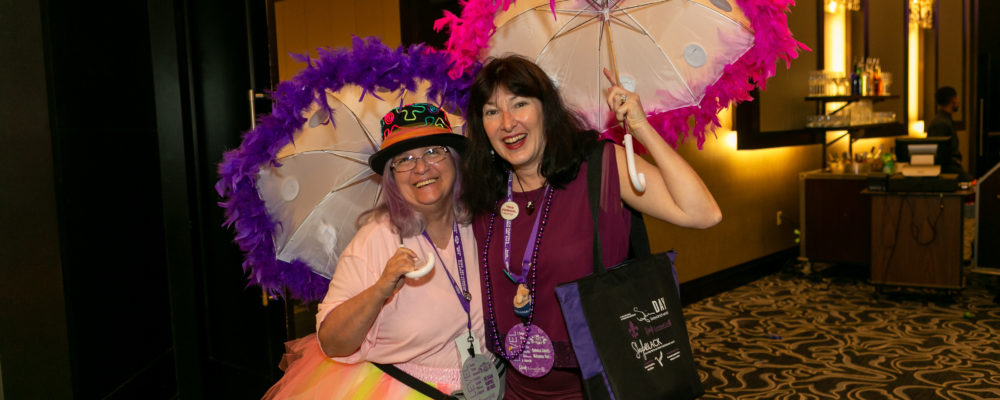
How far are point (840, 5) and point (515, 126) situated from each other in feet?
22.8

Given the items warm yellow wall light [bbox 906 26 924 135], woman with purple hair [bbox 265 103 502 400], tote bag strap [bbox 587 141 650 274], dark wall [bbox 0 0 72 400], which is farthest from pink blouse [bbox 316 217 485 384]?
warm yellow wall light [bbox 906 26 924 135]

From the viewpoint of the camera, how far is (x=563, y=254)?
164 cm

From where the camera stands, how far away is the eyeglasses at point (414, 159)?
1825 millimetres

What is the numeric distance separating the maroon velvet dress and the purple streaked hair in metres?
0.21

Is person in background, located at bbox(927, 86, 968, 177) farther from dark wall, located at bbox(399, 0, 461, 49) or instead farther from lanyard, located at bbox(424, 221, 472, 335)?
lanyard, located at bbox(424, 221, 472, 335)

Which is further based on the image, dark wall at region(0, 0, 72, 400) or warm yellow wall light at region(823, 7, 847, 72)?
warm yellow wall light at region(823, 7, 847, 72)

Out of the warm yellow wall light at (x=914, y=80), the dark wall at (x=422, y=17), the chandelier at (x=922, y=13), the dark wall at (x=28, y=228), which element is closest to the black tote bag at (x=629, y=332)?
the dark wall at (x=28, y=228)

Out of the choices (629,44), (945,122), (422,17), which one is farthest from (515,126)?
(945,122)

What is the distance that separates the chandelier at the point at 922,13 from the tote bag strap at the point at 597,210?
9.74 m

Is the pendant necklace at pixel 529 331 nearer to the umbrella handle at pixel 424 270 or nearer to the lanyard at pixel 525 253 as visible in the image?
the lanyard at pixel 525 253

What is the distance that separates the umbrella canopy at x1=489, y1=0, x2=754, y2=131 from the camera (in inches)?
69.4

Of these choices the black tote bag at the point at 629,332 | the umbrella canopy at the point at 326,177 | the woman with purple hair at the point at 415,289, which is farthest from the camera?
the umbrella canopy at the point at 326,177

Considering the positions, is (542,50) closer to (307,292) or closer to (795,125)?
(307,292)

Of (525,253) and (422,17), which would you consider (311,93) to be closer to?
(525,253)
